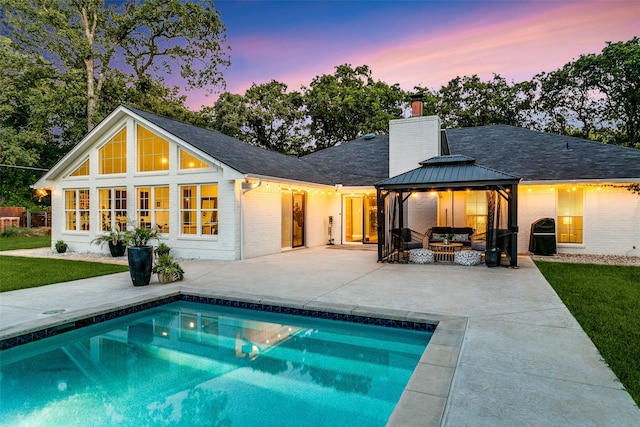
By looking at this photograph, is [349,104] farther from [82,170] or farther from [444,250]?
[444,250]

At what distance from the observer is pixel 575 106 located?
24.0m

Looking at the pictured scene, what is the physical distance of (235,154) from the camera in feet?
41.0

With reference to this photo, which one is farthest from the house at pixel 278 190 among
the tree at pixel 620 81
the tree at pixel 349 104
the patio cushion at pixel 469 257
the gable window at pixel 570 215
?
the tree at pixel 349 104

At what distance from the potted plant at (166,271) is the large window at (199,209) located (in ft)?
12.1

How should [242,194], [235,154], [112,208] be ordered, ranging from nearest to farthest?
1. [242,194]
2. [235,154]
3. [112,208]

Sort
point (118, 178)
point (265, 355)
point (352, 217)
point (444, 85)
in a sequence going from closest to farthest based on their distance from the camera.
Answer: point (265, 355), point (118, 178), point (352, 217), point (444, 85)

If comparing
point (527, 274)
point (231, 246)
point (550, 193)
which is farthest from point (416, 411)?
point (550, 193)

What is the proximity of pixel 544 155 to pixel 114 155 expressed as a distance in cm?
1570

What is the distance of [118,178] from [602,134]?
27.7 m

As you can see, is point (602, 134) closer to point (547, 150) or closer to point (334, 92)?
point (547, 150)

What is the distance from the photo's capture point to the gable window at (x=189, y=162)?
38.9 feet

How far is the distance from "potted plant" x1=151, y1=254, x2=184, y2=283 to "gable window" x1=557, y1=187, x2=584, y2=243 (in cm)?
1208

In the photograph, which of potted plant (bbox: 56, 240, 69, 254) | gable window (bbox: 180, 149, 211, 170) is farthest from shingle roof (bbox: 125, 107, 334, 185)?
potted plant (bbox: 56, 240, 69, 254)

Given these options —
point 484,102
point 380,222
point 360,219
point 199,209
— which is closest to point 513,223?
point 380,222
